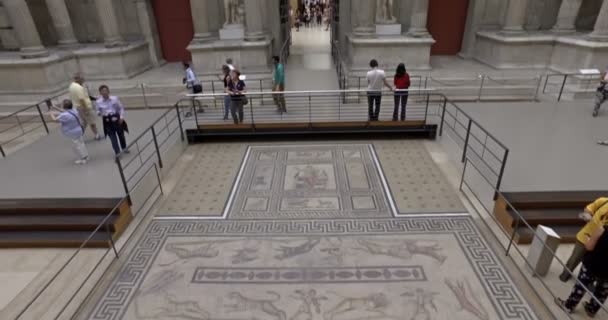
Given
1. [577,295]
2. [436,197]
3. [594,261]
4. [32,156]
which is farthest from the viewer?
[32,156]

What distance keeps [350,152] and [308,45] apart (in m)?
11.2

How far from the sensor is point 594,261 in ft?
10.5

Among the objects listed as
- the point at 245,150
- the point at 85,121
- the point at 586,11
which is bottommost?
the point at 245,150

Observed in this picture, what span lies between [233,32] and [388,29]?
4537mm

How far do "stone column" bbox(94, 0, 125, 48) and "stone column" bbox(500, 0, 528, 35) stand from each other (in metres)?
11.8

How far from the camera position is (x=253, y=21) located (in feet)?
34.3

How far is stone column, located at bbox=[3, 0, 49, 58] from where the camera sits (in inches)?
Result: 393

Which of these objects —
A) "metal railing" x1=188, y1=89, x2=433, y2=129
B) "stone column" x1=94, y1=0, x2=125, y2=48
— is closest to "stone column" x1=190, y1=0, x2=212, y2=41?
"stone column" x1=94, y1=0, x2=125, y2=48

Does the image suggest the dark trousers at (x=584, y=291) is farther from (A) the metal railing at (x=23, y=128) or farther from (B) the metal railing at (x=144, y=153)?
(A) the metal railing at (x=23, y=128)

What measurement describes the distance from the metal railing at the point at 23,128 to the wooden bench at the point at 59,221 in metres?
3.89

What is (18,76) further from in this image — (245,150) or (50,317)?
(50,317)

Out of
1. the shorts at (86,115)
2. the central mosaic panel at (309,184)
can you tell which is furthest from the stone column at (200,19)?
the central mosaic panel at (309,184)

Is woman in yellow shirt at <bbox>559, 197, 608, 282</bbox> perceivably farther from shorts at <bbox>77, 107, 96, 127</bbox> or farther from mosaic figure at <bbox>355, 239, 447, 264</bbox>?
shorts at <bbox>77, 107, 96, 127</bbox>

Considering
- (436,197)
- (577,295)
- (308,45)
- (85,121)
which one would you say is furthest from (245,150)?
(308,45)
